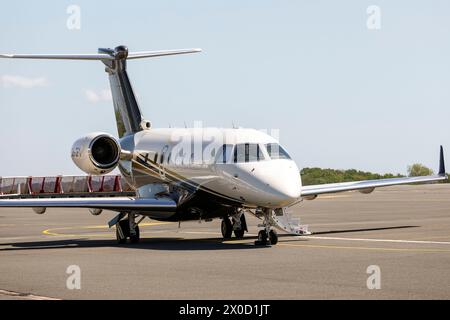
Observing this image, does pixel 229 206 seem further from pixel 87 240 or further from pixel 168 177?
pixel 87 240

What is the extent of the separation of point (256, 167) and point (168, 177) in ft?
16.9

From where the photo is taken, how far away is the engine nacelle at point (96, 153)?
26.8 m

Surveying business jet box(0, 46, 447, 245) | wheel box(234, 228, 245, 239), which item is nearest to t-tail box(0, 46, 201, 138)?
business jet box(0, 46, 447, 245)

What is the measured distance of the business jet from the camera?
22.9m

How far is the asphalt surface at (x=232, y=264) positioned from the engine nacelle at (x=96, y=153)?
2275 millimetres

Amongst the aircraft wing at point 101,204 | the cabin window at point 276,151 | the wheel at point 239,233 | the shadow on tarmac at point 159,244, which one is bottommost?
the shadow on tarmac at point 159,244

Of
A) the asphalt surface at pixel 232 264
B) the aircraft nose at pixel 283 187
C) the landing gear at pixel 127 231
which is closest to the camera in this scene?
the asphalt surface at pixel 232 264

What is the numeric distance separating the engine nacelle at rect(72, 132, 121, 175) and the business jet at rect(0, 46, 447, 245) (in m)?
0.03

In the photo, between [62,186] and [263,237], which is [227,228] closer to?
[263,237]

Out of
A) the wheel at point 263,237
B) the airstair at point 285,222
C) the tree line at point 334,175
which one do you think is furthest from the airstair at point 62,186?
the wheel at point 263,237

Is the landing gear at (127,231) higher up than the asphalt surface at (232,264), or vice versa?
the landing gear at (127,231)

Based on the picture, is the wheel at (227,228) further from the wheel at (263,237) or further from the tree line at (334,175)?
the tree line at (334,175)

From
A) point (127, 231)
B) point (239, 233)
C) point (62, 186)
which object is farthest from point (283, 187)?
point (62, 186)
